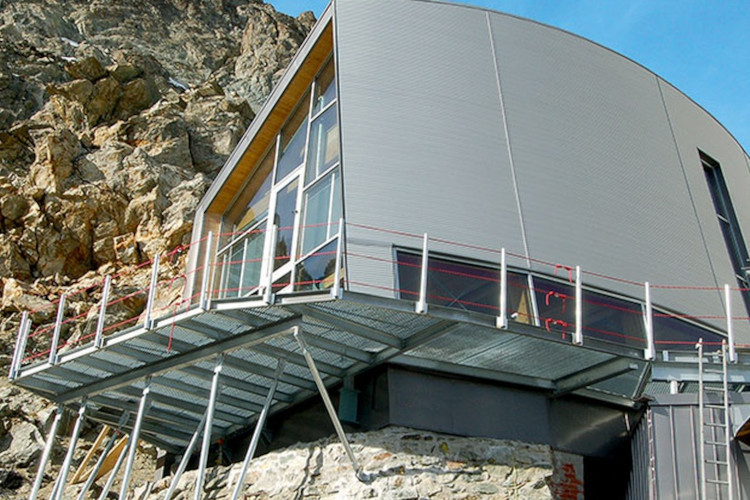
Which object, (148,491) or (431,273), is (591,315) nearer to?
(431,273)

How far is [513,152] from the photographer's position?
12.9m

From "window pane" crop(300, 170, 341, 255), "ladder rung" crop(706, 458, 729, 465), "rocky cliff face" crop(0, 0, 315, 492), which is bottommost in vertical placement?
"ladder rung" crop(706, 458, 729, 465)

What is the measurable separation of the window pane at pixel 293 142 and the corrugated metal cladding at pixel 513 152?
1915mm

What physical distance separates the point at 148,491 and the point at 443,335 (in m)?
5.40

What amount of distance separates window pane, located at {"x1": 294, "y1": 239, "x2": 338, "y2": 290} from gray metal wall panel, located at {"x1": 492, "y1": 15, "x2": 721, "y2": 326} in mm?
2879

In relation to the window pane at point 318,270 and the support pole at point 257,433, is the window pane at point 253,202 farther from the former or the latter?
the support pole at point 257,433

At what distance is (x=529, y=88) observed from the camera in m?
13.7

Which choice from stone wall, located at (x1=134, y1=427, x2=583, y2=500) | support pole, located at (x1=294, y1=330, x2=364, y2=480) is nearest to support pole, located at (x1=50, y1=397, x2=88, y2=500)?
stone wall, located at (x1=134, y1=427, x2=583, y2=500)

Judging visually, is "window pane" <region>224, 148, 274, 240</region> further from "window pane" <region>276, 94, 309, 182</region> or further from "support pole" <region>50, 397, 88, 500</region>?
"support pole" <region>50, 397, 88, 500</region>

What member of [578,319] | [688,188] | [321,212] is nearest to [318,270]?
[321,212]

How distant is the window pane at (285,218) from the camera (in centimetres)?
1303

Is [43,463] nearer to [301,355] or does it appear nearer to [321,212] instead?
[301,355]

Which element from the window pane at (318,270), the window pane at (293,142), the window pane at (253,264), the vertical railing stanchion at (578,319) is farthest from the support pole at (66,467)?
the vertical railing stanchion at (578,319)

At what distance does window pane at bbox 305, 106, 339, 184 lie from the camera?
1278 centimetres
